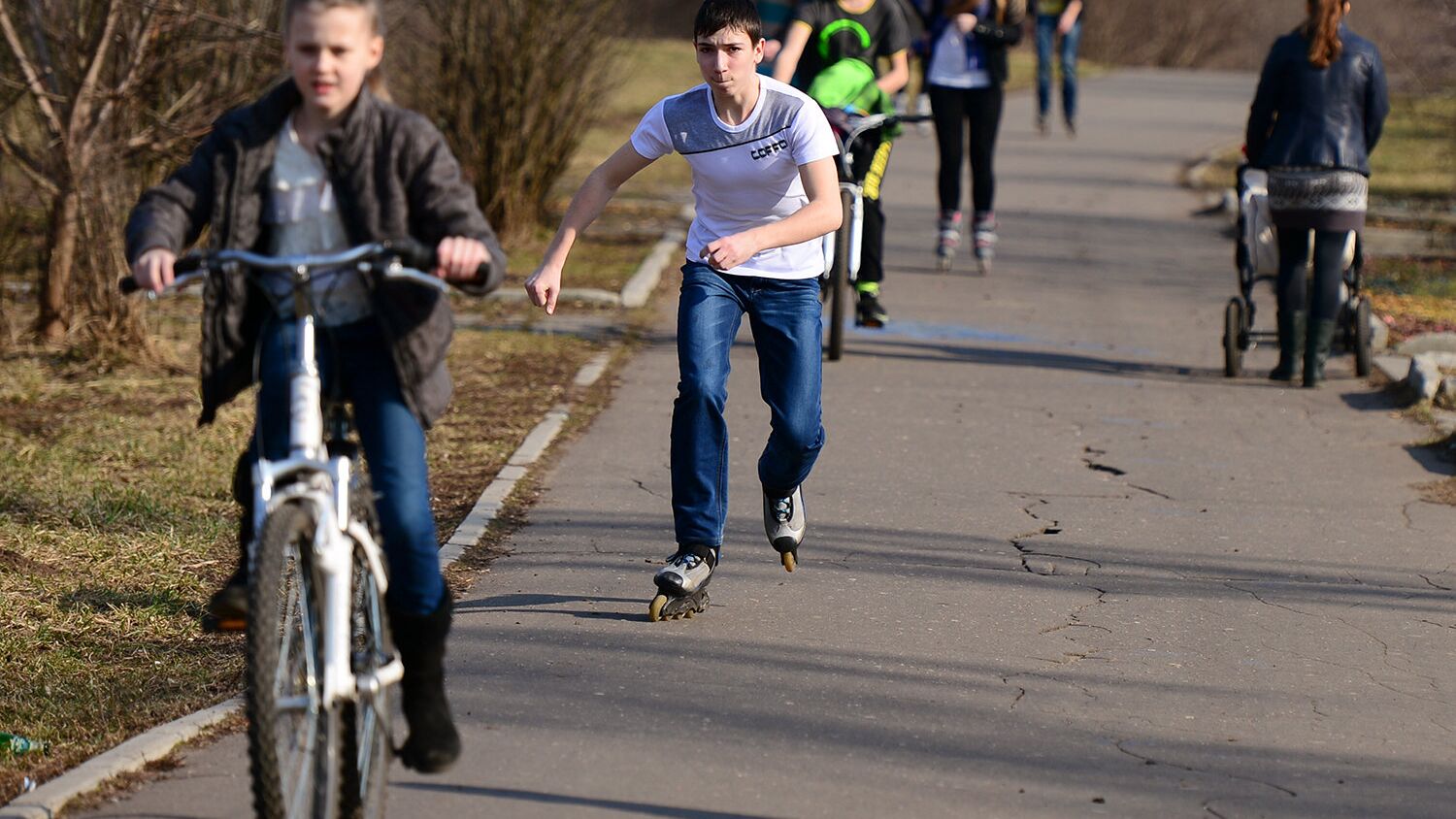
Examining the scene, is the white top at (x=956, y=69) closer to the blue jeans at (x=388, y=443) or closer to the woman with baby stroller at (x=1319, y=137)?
the woman with baby stroller at (x=1319, y=137)

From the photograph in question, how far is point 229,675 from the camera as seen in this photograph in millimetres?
5402

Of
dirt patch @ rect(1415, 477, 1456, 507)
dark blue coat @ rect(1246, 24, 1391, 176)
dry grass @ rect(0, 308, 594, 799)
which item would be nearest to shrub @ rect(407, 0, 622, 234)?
dry grass @ rect(0, 308, 594, 799)

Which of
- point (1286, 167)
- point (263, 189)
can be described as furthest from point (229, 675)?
point (1286, 167)

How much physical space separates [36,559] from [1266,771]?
4009 mm

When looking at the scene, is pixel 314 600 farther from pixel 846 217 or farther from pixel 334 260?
pixel 846 217

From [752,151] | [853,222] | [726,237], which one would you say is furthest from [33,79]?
[726,237]

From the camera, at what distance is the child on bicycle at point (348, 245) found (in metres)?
3.96

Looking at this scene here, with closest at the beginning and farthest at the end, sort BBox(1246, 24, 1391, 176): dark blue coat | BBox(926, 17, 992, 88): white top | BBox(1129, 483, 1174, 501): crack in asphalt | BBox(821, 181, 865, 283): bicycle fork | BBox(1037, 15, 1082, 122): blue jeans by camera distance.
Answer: BBox(1129, 483, 1174, 501): crack in asphalt, BBox(1246, 24, 1391, 176): dark blue coat, BBox(821, 181, 865, 283): bicycle fork, BBox(926, 17, 992, 88): white top, BBox(1037, 15, 1082, 122): blue jeans

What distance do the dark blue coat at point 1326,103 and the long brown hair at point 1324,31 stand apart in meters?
0.04

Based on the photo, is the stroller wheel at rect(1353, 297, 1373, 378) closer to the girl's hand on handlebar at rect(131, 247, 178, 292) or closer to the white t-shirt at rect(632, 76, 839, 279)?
the white t-shirt at rect(632, 76, 839, 279)

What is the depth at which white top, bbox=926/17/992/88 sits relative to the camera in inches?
517

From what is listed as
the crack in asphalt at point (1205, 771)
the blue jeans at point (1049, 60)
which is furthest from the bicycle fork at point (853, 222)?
the blue jeans at point (1049, 60)

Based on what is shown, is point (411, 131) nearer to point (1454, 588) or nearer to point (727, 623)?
point (727, 623)

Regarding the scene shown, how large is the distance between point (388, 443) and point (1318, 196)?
22.5 feet
